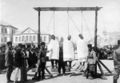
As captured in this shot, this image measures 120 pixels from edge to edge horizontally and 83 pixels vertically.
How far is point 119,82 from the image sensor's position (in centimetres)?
913

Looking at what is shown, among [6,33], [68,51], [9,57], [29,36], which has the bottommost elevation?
[9,57]

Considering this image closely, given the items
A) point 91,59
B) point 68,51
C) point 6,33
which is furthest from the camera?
point 6,33

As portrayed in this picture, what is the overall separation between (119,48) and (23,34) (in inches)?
3029

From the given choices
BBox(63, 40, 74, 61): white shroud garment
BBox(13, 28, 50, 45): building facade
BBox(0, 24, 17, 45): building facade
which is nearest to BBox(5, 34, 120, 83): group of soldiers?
BBox(63, 40, 74, 61): white shroud garment

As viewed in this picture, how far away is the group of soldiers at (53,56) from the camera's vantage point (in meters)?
8.77

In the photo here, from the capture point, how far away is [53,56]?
37.0 feet

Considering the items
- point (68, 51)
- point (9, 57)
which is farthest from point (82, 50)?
point (9, 57)

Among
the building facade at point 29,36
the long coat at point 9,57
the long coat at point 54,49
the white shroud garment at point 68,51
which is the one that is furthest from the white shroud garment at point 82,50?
the building facade at point 29,36

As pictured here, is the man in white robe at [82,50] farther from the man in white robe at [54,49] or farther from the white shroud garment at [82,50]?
the man in white robe at [54,49]

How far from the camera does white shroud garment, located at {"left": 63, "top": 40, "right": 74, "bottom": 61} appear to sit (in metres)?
11.4

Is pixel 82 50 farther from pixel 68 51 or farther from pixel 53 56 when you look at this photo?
pixel 53 56

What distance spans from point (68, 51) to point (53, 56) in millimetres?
770

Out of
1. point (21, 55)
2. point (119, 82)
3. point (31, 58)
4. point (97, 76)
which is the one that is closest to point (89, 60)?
point (97, 76)

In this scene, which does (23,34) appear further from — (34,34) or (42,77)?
(42,77)
